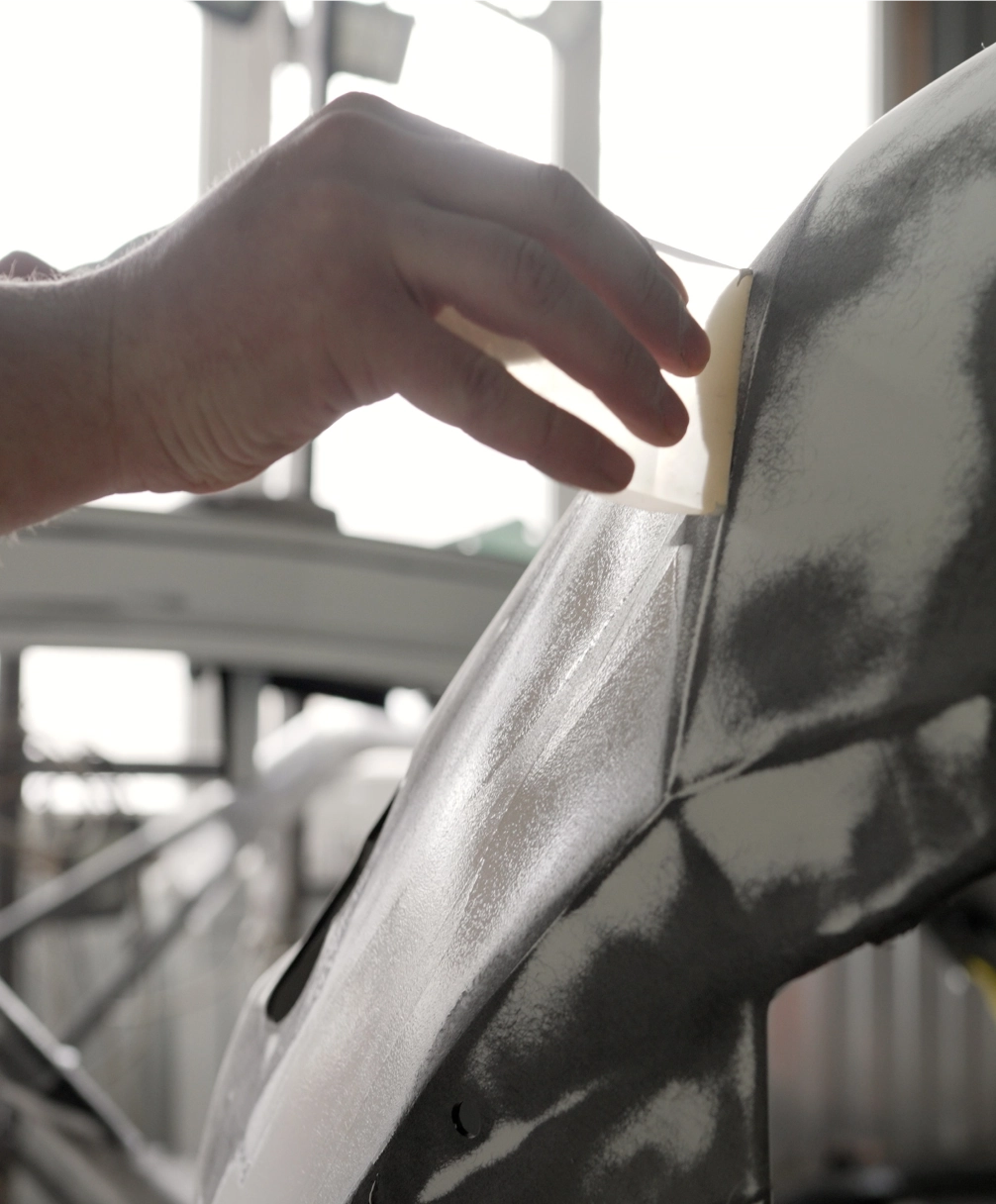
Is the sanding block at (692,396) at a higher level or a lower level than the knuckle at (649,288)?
lower

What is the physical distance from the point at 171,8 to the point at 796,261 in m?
3.22

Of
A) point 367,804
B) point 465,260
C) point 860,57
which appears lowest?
point 367,804

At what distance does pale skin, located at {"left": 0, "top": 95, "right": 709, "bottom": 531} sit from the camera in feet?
1.04

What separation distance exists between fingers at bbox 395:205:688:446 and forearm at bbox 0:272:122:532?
124mm

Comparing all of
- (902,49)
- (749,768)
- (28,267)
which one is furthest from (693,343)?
(902,49)

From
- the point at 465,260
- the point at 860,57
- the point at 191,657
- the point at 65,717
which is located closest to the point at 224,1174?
the point at 465,260

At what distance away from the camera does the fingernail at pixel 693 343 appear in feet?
1.01

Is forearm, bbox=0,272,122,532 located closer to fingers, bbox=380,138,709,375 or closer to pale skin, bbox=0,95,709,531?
pale skin, bbox=0,95,709,531

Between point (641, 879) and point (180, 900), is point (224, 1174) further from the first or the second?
point (180, 900)

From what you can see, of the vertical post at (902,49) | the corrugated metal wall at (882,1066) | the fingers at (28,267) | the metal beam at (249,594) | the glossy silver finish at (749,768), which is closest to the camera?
the glossy silver finish at (749,768)

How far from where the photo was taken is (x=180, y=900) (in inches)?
60.0

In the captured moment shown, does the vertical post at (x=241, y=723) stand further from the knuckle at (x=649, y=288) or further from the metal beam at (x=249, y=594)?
the knuckle at (x=649, y=288)

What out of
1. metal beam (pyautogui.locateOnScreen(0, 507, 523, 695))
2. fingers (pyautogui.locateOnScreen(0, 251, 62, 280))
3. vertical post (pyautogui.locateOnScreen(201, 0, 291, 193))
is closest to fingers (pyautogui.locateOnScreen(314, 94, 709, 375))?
fingers (pyautogui.locateOnScreen(0, 251, 62, 280))

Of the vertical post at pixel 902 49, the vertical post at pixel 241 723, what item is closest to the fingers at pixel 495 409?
the vertical post at pixel 241 723
